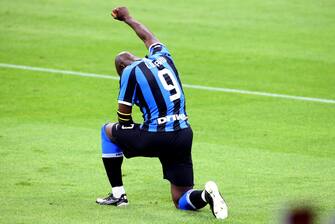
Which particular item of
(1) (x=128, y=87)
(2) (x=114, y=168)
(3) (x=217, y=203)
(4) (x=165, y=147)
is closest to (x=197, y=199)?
(3) (x=217, y=203)

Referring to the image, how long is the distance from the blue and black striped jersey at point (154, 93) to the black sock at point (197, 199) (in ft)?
2.10

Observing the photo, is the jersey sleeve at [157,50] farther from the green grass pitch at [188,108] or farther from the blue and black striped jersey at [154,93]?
the green grass pitch at [188,108]

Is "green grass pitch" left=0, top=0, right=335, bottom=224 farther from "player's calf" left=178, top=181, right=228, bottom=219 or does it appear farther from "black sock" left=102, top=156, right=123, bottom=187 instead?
"black sock" left=102, top=156, right=123, bottom=187

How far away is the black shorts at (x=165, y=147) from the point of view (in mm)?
8953

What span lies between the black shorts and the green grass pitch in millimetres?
394

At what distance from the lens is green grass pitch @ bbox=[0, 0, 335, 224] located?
9.59 meters

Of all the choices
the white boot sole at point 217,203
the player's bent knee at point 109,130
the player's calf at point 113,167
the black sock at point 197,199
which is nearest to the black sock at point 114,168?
the player's calf at point 113,167

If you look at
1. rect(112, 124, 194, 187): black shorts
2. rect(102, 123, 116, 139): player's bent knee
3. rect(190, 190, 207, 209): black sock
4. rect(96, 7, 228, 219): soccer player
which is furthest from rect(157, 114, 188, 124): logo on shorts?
rect(190, 190, 207, 209): black sock

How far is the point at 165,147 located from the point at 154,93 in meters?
0.52

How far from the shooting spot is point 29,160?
11188 millimetres

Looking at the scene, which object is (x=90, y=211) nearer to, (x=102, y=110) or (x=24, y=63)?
(x=102, y=110)

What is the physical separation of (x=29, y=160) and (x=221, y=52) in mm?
8494

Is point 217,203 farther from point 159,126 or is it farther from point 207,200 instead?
point 159,126

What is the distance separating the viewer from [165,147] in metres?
8.95
